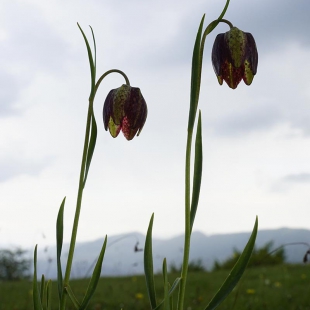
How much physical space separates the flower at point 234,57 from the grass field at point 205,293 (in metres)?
1.98

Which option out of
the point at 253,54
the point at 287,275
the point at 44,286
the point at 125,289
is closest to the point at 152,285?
the point at 44,286

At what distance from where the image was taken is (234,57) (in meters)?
1.55

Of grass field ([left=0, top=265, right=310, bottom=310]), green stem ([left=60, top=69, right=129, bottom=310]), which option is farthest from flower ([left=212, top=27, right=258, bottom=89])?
grass field ([left=0, top=265, right=310, bottom=310])

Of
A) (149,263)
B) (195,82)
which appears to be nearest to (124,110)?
(195,82)

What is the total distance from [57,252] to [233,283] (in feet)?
1.78

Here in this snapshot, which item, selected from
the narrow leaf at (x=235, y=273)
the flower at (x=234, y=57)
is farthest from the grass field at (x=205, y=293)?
the flower at (x=234, y=57)

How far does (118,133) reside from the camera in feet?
5.47

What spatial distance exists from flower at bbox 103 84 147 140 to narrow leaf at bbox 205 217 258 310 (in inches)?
19.2

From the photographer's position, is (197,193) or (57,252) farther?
(57,252)

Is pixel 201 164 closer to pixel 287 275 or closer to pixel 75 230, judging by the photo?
pixel 75 230

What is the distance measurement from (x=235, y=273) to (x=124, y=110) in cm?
59

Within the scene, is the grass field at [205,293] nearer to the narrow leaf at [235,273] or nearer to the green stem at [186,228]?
the narrow leaf at [235,273]

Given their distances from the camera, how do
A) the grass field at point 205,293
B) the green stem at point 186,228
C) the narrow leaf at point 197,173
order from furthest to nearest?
the grass field at point 205,293
the narrow leaf at point 197,173
the green stem at point 186,228

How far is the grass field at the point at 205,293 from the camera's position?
3.89m
